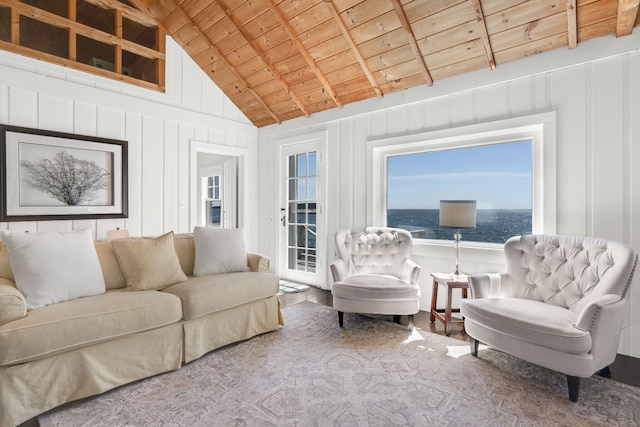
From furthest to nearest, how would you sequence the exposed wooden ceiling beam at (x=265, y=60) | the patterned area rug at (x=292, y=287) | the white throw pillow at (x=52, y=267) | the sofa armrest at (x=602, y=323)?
the patterned area rug at (x=292, y=287) < the exposed wooden ceiling beam at (x=265, y=60) < the white throw pillow at (x=52, y=267) < the sofa armrest at (x=602, y=323)

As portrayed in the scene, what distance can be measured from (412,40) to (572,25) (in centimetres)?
123

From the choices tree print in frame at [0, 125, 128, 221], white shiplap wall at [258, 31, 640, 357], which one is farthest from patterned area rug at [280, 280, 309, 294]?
tree print in frame at [0, 125, 128, 221]

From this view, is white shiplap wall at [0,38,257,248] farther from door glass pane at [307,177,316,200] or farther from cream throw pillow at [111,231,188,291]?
cream throw pillow at [111,231,188,291]

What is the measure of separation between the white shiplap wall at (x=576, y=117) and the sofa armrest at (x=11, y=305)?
131 inches

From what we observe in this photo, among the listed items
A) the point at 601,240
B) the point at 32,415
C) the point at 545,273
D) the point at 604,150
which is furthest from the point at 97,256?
the point at 604,150

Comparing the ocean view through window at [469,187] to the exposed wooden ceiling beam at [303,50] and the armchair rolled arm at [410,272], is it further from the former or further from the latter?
the exposed wooden ceiling beam at [303,50]

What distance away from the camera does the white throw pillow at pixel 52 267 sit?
209 cm

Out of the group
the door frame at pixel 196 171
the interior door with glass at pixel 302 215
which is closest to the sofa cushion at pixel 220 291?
the interior door with glass at pixel 302 215

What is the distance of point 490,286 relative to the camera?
8.77ft

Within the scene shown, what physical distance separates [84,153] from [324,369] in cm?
345

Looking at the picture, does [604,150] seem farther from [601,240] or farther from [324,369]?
[324,369]

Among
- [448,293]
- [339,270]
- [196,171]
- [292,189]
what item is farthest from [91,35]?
[448,293]

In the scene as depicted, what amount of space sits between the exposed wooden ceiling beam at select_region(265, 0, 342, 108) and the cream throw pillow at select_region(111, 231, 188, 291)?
2565 mm

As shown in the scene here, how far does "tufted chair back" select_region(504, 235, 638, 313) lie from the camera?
214cm
